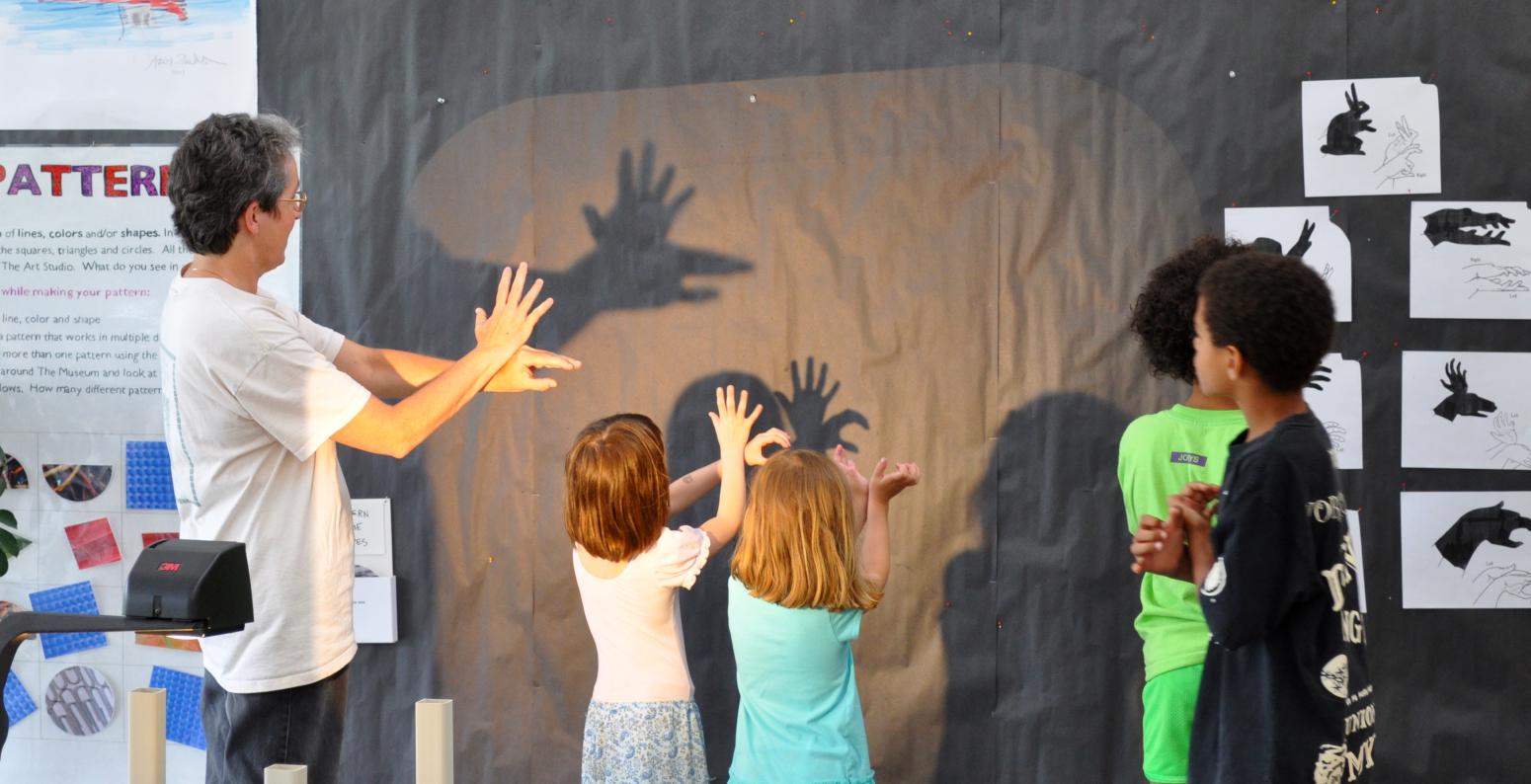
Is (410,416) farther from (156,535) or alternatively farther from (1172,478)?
(156,535)

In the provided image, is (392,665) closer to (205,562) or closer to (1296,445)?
(205,562)

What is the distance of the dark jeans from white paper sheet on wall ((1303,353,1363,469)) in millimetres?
2232

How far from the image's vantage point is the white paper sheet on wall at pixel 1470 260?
284cm

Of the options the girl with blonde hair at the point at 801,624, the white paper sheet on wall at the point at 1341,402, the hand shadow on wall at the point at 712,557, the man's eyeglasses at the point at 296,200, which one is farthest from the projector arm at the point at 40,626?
the white paper sheet on wall at the point at 1341,402

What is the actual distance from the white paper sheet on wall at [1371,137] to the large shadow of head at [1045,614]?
2.44 feet

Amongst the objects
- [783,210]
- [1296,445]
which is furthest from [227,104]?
[1296,445]

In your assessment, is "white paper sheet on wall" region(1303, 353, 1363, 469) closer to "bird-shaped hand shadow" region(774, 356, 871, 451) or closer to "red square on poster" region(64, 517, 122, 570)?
"bird-shaped hand shadow" region(774, 356, 871, 451)

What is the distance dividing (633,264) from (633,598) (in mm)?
1007

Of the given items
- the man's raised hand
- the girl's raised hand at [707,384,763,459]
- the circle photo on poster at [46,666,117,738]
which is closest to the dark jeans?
the man's raised hand

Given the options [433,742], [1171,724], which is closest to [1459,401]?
[1171,724]

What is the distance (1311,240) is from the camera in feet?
9.48

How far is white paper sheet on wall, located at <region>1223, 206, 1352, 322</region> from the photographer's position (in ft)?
9.46

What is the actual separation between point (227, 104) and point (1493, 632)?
341 centimetres

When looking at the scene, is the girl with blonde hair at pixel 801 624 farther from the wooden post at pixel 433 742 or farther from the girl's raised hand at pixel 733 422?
the wooden post at pixel 433 742
